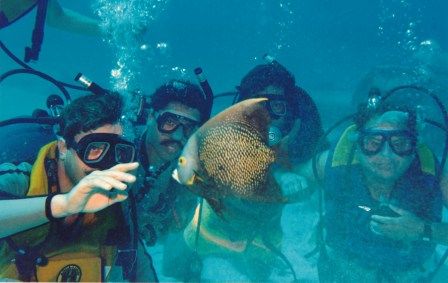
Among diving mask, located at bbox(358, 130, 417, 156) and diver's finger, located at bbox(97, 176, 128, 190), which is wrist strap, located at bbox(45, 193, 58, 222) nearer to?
diver's finger, located at bbox(97, 176, 128, 190)

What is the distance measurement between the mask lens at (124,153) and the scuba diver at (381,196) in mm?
2774

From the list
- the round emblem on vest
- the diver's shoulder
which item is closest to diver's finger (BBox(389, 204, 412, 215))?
the round emblem on vest

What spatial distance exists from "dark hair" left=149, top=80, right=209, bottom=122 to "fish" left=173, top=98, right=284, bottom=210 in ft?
6.51

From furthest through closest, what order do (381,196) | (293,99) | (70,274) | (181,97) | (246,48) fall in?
(246,48) < (293,99) < (381,196) < (181,97) < (70,274)

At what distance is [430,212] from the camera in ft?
14.7

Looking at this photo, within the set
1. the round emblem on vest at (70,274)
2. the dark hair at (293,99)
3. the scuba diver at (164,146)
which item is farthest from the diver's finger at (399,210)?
the round emblem on vest at (70,274)

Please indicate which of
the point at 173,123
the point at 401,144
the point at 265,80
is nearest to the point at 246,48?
the point at 265,80

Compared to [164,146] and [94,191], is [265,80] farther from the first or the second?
[94,191]

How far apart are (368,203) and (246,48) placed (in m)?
30.2

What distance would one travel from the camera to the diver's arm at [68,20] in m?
5.71

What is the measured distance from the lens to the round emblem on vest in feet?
9.10

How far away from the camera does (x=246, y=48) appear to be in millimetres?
33250

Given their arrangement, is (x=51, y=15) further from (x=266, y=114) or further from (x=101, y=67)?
(x=101, y=67)

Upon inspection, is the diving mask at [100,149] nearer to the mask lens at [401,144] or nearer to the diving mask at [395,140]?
the diving mask at [395,140]
